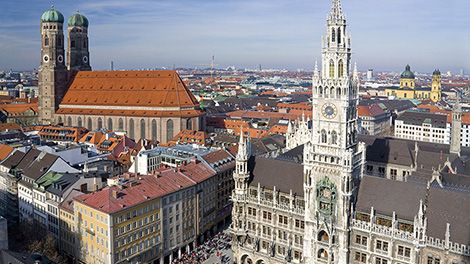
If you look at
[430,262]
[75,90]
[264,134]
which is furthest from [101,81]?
[430,262]

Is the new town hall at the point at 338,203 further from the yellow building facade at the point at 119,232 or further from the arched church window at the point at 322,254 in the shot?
the yellow building facade at the point at 119,232

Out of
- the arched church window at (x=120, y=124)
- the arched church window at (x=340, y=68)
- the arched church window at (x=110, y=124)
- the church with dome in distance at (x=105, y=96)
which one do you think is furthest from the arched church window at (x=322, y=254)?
the arched church window at (x=110, y=124)

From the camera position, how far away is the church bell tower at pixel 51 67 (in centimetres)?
18662

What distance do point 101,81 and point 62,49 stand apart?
66.1ft

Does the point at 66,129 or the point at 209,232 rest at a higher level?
the point at 66,129

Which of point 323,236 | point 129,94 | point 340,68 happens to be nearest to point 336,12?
point 340,68

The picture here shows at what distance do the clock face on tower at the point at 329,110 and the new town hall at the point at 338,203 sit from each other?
0.15 metres

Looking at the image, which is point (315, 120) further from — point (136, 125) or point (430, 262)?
point (136, 125)

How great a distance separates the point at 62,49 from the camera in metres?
191

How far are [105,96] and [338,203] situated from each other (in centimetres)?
13259

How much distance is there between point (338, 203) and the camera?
73.4m

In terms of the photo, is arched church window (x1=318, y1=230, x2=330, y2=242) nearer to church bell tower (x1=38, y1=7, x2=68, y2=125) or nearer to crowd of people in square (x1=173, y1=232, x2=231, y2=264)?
crowd of people in square (x1=173, y1=232, x2=231, y2=264)

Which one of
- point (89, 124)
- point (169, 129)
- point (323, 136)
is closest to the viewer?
point (323, 136)

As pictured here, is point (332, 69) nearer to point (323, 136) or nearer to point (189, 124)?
point (323, 136)
